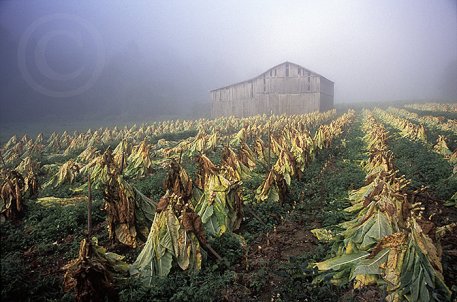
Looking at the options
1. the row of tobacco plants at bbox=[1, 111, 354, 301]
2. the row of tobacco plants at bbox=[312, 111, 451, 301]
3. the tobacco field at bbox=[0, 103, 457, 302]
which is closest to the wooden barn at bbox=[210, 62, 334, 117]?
the row of tobacco plants at bbox=[1, 111, 354, 301]

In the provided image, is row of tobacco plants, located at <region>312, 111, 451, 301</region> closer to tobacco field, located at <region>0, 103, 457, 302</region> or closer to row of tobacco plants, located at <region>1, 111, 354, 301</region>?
tobacco field, located at <region>0, 103, 457, 302</region>

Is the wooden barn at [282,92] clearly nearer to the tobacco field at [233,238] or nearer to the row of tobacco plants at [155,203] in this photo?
the row of tobacco plants at [155,203]

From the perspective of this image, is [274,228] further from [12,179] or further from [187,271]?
[12,179]

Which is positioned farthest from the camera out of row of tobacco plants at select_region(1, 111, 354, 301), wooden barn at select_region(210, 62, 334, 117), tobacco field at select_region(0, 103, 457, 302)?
wooden barn at select_region(210, 62, 334, 117)

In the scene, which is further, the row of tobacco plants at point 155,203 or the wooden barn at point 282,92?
the wooden barn at point 282,92

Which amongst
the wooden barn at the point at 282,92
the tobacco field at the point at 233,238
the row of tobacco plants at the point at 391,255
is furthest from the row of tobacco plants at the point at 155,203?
the wooden barn at the point at 282,92

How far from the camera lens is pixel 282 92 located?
120 ft

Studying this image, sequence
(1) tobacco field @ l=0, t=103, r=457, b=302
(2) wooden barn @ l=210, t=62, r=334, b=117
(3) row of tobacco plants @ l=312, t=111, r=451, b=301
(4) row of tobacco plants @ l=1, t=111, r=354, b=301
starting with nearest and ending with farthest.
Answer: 1. (3) row of tobacco plants @ l=312, t=111, r=451, b=301
2. (1) tobacco field @ l=0, t=103, r=457, b=302
3. (4) row of tobacco plants @ l=1, t=111, r=354, b=301
4. (2) wooden barn @ l=210, t=62, r=334, b=117

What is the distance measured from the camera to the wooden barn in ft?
117

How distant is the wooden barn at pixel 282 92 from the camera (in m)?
35.8

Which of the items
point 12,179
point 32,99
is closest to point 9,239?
point 12,179

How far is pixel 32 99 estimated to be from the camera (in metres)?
47.2

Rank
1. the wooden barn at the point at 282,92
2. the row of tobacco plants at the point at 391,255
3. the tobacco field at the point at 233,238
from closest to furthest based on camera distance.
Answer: the row of tobacco plants at the point at 391,255
the tobacco field at the point at 233,238
the wooden barn at the point at 282,92

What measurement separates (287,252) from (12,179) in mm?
7037
